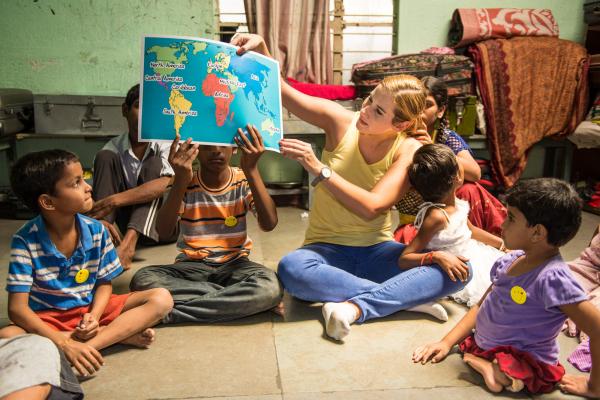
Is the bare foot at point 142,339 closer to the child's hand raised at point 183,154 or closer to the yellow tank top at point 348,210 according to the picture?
the child's hand raised at point 183,154

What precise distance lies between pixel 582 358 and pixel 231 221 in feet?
4.27

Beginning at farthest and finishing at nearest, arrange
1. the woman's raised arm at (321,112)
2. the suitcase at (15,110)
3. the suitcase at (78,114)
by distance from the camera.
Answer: the suitcase at (78,114), the suitcase at (15,110), the woman's raised arm at (321,112)

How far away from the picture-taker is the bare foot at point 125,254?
2.45m

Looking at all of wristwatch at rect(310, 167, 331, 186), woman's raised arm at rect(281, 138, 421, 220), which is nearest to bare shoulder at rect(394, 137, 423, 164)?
woman's raised arm at rect(281, 138, 421, 220)

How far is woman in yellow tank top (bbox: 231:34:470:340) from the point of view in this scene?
183 cm

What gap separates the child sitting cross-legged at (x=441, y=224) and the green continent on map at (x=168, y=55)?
0.93 m

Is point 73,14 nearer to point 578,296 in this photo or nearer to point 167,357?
point 167,357

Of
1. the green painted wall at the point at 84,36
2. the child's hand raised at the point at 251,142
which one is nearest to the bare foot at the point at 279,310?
the child's hand raised at the point at 251,142

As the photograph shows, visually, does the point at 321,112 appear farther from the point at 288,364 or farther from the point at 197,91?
the point at 288,364

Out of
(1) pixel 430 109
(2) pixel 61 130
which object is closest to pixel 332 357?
(1) pixel 430 109

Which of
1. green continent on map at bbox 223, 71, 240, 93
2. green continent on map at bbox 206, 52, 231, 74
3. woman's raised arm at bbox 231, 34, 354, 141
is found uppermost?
green continent on map at bbox 206, 52, 231, 74

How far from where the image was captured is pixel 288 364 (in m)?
1.59

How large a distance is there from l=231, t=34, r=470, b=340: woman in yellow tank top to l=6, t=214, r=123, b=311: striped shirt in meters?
0.68

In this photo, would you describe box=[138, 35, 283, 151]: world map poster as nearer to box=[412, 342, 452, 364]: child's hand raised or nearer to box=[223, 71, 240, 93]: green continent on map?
box=[223, 71, 240, 93]: green continent on map
